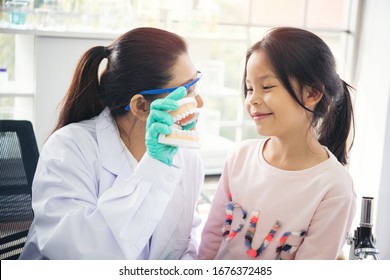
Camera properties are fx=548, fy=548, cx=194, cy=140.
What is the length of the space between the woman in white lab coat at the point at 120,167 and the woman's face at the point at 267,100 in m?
0.14

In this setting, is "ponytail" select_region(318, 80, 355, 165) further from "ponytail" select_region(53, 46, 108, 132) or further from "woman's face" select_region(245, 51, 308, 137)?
"ponytail" select_region(53, 46, 108, 132)

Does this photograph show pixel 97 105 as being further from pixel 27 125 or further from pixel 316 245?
pixel 316 245

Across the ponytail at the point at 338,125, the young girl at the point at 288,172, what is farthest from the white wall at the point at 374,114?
the young girl at the point at 288,172

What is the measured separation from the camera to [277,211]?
1282mm

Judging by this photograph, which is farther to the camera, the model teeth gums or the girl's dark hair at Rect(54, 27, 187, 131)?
the girl's dark hair at Rect(54, 27, 187, 131)

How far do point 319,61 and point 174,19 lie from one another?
1671 mm

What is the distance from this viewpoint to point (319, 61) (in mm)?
1290

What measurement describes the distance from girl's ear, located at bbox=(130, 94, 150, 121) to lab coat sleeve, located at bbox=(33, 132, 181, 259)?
0.15 meters

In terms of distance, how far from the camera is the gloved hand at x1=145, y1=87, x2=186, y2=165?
3.88 ft

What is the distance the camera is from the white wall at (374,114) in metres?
2.63

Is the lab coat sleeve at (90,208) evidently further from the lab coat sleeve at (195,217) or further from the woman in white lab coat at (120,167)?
the lab coat sleeve at (195,217)

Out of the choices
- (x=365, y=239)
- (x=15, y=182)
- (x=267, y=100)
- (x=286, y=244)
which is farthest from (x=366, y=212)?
(x=15, y=182)

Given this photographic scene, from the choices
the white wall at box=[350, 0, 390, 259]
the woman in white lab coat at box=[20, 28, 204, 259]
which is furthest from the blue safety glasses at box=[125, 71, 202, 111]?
the white wall at box=[350, 0, 390, 259]

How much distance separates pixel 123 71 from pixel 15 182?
40 cm
